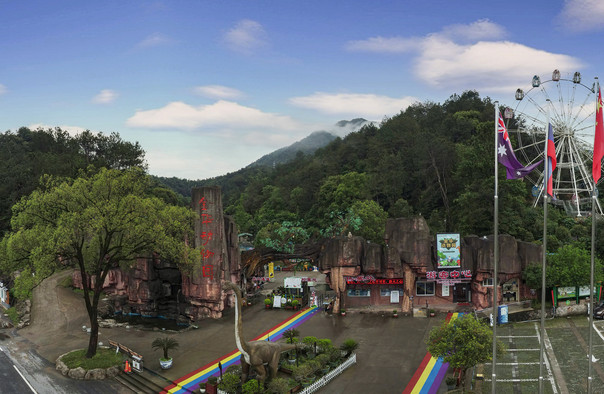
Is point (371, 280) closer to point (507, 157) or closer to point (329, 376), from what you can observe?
point (329, 376)

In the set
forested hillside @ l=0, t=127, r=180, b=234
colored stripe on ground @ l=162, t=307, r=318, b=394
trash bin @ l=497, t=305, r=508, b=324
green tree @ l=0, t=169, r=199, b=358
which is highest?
forested hillside @ l=0, t=127, r=180, b=234

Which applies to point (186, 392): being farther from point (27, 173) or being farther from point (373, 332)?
point (27, 173)

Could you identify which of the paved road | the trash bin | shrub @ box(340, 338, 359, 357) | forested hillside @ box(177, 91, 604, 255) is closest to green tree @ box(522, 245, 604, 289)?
the trash bin

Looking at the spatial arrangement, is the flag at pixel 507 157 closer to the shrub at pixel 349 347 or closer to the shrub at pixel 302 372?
the shrub at pixel 349 347

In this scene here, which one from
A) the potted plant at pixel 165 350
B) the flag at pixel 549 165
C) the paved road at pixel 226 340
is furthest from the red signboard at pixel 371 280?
the flag at pixel 549 165

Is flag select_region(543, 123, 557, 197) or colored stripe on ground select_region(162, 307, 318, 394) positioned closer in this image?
flag select_region(543, 123, 557, 197)

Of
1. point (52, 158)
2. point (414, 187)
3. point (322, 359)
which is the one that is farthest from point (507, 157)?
point (52, 158)

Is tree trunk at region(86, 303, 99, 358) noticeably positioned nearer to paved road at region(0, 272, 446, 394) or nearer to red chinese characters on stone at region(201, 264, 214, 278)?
paved road at region(0, 272, 446, 394)
